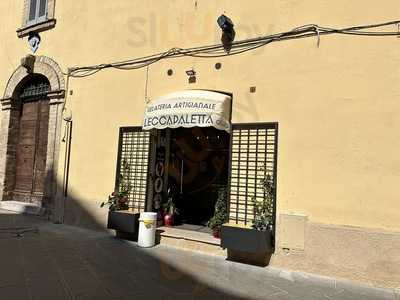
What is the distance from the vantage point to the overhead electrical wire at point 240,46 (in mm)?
5461

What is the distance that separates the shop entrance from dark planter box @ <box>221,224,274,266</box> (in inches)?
89.3

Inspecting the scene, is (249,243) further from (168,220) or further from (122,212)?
(122,212)

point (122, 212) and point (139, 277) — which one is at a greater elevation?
point (122, 212)

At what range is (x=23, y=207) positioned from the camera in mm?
9867

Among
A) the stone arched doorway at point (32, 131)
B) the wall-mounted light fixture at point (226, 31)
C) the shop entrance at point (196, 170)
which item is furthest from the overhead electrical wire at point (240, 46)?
the shop entrance at point (196, 170)

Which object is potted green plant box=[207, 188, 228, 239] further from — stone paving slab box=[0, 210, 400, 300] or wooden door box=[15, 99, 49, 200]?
wooden door box=[15, 99, 49, 200]

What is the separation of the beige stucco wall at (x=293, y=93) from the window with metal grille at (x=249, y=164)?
16cm

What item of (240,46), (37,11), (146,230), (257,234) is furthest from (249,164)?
(37,11)

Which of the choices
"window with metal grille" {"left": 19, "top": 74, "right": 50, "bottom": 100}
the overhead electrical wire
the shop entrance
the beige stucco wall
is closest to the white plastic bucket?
the shop entrance

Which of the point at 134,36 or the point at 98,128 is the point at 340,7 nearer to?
the point at 134,36

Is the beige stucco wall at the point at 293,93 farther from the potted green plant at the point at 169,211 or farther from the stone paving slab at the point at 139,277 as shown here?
the potted green plant at the point at 169,211

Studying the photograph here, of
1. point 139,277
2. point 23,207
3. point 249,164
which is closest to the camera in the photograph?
point 139,277

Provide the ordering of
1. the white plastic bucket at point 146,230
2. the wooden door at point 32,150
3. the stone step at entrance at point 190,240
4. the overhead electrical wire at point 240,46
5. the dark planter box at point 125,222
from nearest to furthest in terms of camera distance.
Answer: the overhead electrical wire at point 240,46 < the stone step at entrance at point 190,240 < the white plastic bucket at point 146,230 < the dark planter box at point 125,222 < the wooden door at point 32,150

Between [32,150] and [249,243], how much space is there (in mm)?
7196
